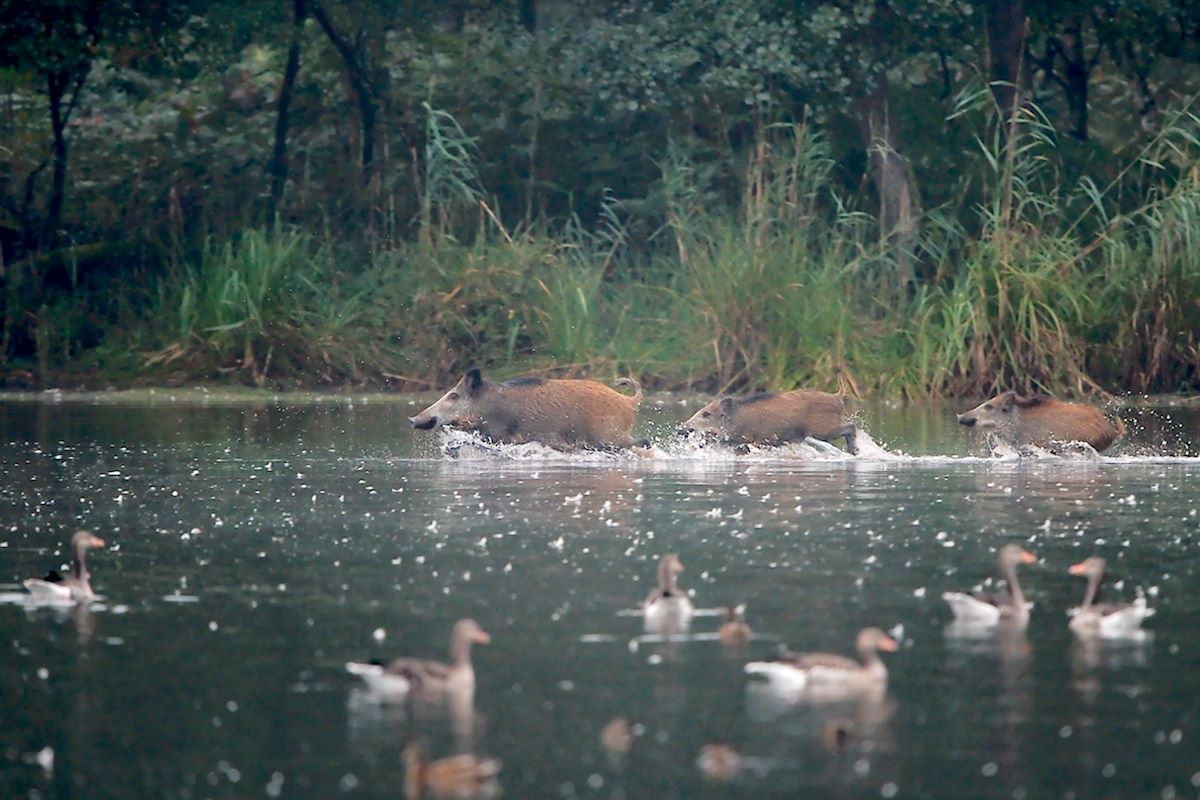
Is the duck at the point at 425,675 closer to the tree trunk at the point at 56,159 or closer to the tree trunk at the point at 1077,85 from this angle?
the tree trunk at the point at 56,159

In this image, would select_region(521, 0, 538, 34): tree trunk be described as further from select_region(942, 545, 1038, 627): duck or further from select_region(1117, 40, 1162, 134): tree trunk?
select_region(942, 545, 1038, 627): duck

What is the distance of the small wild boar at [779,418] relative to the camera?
1827 centimetres

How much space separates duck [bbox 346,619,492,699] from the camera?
798 centimetres

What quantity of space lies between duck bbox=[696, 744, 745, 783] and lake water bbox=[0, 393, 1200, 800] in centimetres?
7

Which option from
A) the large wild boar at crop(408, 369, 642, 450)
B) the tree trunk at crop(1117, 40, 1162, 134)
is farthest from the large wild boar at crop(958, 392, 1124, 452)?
the tree trunk at crop(1117, 40, 1162, 134)

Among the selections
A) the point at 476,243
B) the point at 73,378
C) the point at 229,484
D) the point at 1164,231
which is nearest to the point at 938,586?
the point at 229,484

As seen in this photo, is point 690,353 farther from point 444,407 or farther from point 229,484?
point 229,484

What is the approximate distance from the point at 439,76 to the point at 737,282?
1053 cm

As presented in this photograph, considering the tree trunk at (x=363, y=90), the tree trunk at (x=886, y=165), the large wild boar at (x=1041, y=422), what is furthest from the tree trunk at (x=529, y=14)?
the large wild boar at (x=1041, y=422)

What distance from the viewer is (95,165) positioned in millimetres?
32531

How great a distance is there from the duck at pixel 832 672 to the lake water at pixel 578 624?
0.11 metres

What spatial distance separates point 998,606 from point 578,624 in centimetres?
180

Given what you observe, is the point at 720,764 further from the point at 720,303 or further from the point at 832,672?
the point at 720,303

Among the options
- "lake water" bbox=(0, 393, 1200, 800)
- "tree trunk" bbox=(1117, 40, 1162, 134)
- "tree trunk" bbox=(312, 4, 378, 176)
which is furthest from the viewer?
"tree trunk" bbox=(312, 4, 378, 176)
